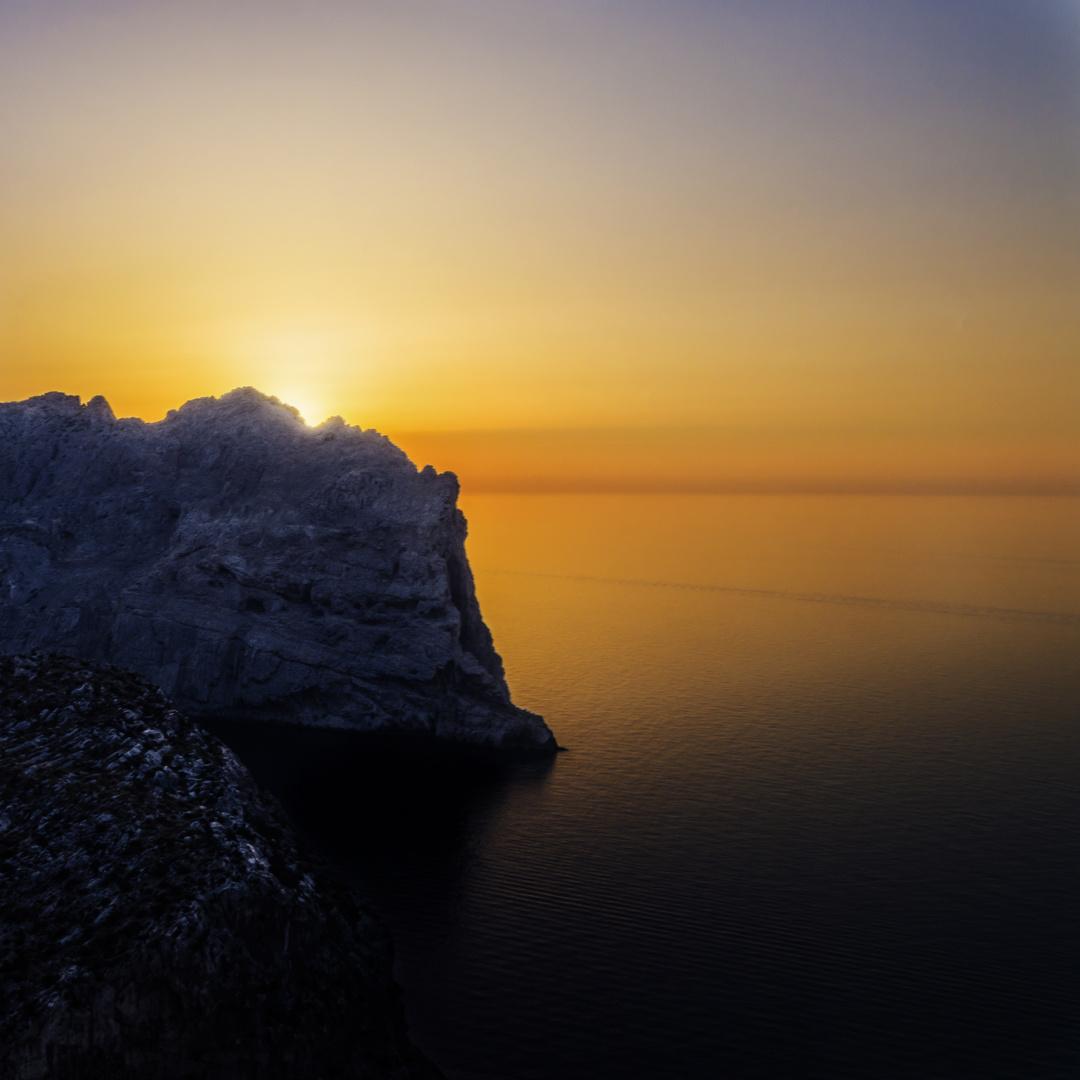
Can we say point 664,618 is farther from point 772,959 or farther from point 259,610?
point 772,959

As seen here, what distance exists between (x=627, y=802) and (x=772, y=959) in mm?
22644

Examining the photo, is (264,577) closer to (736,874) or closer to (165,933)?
(736,874)

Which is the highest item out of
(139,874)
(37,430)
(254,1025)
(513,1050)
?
(37,430)

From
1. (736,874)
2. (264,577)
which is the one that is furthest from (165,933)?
(264,577)

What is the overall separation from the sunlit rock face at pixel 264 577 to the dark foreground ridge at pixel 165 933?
3566 cm

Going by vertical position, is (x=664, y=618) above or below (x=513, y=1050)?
above

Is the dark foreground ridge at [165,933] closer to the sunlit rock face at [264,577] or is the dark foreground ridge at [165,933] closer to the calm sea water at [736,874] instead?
the calm sea water at [736,874]

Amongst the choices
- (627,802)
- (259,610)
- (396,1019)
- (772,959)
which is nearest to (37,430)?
(259,610)

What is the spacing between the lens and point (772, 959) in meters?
43.0

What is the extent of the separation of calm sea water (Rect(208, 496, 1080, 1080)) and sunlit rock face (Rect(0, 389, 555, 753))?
5616 millimetres

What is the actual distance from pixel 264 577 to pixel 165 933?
5258 centimetres

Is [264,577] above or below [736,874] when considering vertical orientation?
above

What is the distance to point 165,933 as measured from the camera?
99.6 ft

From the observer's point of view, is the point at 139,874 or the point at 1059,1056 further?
the point at 1059,1056
